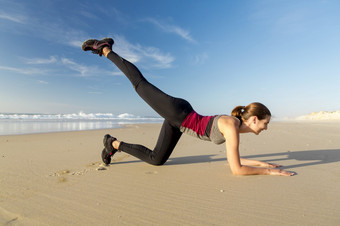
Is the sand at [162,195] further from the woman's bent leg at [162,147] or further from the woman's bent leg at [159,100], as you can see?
the woman's bent leg at [159,100]

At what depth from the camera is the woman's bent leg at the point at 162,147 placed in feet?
10.7

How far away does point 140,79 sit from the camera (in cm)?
317

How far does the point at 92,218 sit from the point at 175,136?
1.87 m

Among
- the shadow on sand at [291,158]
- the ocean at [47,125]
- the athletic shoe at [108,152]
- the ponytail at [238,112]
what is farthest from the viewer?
the ocean at [47,125]

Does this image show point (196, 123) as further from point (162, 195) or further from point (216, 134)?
point (162, 195)

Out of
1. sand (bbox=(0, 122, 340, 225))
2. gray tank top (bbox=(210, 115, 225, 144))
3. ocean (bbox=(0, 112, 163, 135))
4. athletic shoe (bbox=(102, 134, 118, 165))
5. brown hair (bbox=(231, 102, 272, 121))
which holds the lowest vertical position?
sand (bbox=(0, 122, 340, 225))

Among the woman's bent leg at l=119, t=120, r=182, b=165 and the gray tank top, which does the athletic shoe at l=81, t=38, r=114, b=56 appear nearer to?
the woman's bent leg at l=119, t=120, r=182, b=165

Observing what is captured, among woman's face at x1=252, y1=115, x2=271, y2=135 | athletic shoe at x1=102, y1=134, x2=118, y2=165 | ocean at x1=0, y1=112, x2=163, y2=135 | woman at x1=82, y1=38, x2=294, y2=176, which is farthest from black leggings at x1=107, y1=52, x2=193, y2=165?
ocean at x1=0, y1=112, x2=163, y2=135

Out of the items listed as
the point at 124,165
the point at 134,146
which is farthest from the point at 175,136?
the point at 124,165

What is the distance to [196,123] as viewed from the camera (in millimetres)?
2918

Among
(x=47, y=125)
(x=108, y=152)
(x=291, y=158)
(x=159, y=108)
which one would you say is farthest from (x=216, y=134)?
(x=47, y=125)

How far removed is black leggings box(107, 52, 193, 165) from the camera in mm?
2895

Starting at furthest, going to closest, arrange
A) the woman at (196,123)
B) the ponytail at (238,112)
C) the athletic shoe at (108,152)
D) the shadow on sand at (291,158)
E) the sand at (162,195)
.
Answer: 1. the shadow on sand at (291,158)
2. the athletic shoe at (108,152)
3. the ponytail at (238,112)
4. the woman at (196,123)
5. the sand at (162,195)

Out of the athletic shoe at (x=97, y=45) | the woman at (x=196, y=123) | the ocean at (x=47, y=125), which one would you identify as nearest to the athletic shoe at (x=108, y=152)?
the woman at (x=196, y=123)
